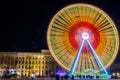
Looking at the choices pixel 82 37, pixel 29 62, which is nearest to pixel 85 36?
pixel 82 37

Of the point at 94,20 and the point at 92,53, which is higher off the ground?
the point at 94,20

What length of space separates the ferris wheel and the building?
4239cm

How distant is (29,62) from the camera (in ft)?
320

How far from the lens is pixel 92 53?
52406 mm

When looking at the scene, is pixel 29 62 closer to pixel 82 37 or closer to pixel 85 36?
pixel 82 37

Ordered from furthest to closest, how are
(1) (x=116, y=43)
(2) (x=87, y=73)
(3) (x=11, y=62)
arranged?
(3) (x=11, y=62) → (2) (x=87, y=73) → (1) (x=116, y=43)

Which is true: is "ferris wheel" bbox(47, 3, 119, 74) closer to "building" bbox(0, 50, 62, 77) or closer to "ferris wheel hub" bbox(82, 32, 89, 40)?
"ferris wheel hub" bbox(82, 32, 89, 40)

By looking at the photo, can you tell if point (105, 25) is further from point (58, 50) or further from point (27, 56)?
point (27, 56)

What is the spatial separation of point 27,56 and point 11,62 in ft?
17.4

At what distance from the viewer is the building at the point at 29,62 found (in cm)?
9575

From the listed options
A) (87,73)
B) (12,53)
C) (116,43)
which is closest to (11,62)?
(12,53)

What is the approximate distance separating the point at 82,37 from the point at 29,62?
46.5 metres

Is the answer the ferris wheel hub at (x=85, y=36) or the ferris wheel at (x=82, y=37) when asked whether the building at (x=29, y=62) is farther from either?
the ferris wheel hub at (x=85, y=36)

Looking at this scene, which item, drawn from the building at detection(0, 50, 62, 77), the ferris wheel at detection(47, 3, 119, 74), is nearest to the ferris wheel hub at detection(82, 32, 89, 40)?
the ferris wheel at detection(47, 3, 119, 74)
